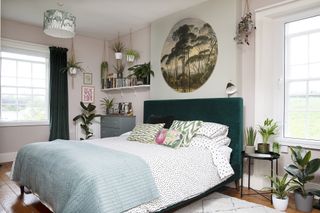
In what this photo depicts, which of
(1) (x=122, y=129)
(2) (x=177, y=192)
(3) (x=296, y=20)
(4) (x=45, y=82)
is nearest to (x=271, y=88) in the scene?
(3) (x=296, y=20)

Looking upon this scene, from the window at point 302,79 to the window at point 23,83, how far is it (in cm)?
441

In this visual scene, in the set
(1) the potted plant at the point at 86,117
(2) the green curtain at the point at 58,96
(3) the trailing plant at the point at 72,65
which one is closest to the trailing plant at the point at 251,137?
(1) the potted plant at the point at 86,117

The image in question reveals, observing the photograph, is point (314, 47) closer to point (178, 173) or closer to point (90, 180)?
point (178, 173)

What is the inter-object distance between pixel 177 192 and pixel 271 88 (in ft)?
6.36

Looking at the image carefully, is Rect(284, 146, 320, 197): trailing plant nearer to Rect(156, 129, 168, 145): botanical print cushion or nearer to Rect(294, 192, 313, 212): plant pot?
Rect(294, 192, 313, 212): plant pot

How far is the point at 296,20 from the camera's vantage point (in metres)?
2.83

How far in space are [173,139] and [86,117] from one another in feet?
9.75

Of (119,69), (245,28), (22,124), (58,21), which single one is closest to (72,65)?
(119,69)

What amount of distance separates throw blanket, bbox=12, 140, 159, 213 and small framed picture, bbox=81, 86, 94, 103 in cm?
302

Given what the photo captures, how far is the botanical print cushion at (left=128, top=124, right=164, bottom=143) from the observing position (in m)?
2.96

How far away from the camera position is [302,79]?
280cm

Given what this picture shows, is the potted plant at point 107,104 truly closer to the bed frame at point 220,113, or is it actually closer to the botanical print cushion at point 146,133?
the bed frame at point 220,113

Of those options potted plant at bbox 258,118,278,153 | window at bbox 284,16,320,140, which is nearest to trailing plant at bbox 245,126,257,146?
potted plant at bbox 258,118,278,153

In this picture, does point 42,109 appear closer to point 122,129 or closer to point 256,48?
point 122,129
